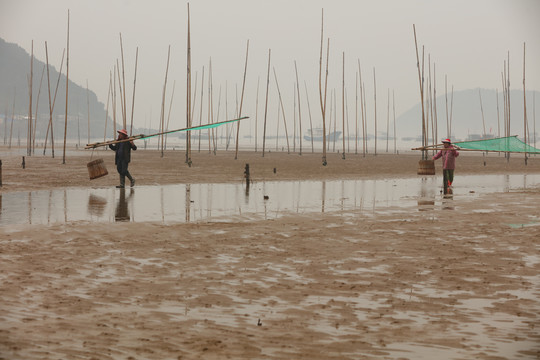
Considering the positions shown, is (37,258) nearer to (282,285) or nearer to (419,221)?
(282,285)

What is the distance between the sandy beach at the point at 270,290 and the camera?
4582 millimetres

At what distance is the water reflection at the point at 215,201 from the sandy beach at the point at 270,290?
1.19 metres

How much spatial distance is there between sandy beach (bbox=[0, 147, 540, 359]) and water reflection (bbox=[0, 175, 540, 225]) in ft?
3.90

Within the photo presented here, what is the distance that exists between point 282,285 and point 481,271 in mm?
2419

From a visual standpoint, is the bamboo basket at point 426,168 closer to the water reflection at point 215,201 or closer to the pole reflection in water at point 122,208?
the water reflection at point 215,201

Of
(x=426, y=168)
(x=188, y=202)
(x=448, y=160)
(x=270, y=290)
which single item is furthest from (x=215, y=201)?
(x=426, y=168)

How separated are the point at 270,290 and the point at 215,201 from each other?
8.90 meters

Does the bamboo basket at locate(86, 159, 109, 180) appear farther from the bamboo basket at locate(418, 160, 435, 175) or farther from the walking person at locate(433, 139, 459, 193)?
the bamboo basket at locate(418, 160, 435, 175)

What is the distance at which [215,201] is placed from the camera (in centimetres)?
1508

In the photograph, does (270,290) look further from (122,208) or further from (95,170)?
(95,170)

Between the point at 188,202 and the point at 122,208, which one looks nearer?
the point at 122,208

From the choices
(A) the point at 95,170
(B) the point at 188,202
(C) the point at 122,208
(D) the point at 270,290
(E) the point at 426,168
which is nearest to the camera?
(D) the point at 270,290

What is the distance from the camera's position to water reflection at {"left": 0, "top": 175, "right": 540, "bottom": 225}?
1220 cm

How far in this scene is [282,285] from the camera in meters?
6.52
